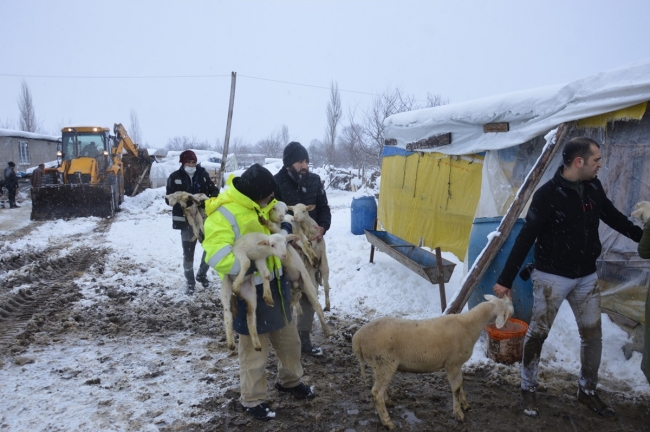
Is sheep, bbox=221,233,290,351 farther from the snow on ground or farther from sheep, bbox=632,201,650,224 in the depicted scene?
sheep, bbox=632,201,650,224

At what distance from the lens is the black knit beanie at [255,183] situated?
3113 mm

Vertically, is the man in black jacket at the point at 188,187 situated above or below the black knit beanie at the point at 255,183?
below

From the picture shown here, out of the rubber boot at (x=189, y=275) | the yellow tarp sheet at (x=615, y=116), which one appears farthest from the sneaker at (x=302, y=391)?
the yellow tarp sheet at (x=615, y=116)

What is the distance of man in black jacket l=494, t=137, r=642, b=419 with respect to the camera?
3.19 meters

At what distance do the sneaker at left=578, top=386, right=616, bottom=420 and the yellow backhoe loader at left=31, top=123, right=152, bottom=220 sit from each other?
15160mm

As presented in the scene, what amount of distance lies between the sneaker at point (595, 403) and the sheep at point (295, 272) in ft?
7.29

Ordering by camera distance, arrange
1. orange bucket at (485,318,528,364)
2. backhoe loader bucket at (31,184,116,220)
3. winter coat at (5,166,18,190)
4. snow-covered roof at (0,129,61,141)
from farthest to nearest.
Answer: snow-covered roof at (0,129,61,141)
winter coat at (5,166,18,190)
backhoe loader bucket at (31,184,116,220)
orange bucket at (485,318,528,364)

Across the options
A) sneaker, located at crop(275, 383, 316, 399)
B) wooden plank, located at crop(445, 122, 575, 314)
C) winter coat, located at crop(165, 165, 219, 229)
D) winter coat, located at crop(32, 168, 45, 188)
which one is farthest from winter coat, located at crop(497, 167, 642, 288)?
winter coat, located at crop(32, 168, 45, 188)

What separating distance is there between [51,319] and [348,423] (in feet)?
14.3

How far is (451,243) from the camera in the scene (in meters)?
7.84

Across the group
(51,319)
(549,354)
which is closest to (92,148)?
(51,319)


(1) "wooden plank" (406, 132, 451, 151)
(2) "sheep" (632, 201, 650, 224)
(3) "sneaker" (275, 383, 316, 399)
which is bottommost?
(3) "sneaker" (275, 383, 316, 399)

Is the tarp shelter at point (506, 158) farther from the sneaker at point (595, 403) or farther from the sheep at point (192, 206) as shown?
the sheep at point (192, 206)

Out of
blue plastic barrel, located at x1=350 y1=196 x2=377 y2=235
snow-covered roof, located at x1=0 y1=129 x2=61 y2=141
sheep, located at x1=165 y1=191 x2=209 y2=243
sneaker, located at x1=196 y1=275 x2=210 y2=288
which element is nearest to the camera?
sheep, located at x1=165 y1=191 x2=209 y2=243
